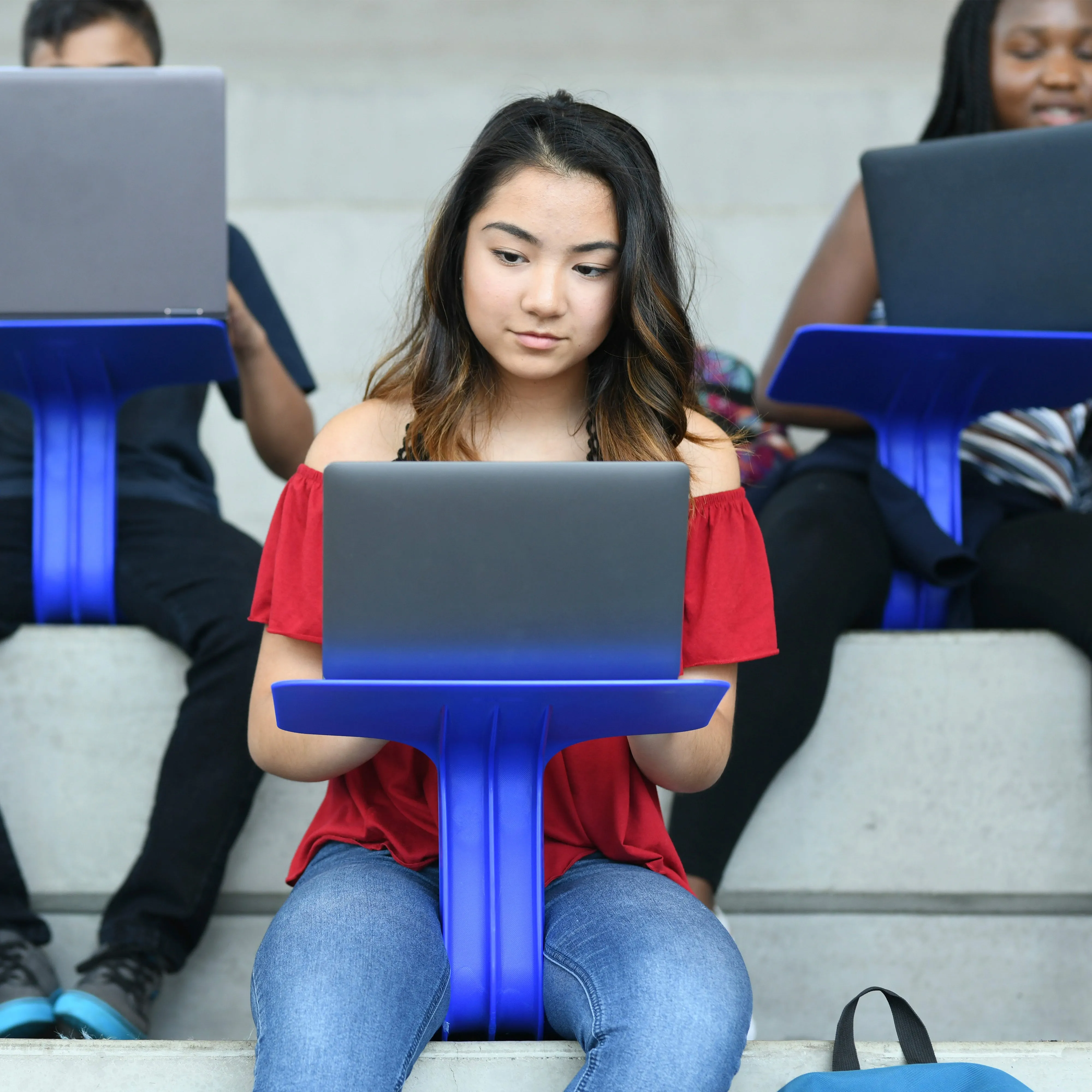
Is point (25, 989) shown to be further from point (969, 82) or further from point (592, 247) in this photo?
point (969, 82)

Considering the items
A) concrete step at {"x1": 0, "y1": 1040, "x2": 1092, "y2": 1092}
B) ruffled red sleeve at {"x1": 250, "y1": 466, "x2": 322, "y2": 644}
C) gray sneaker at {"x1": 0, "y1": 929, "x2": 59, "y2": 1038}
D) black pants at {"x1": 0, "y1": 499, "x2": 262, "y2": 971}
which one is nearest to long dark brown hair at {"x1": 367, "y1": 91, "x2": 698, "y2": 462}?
ruffled red sleeve at {"x1": 250, "y1": 466, "x2": 322, "y2": 644}

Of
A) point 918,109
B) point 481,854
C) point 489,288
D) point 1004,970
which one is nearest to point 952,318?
point 489,288

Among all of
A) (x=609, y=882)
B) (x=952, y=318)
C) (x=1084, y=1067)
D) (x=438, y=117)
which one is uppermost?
(x=438, y=117)

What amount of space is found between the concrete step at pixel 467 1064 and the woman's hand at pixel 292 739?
0.20 meters

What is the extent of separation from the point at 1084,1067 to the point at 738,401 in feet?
4.13

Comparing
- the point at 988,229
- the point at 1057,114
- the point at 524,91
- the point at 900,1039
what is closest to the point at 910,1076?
the point at 900,1039

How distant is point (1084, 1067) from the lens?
0.97 meters

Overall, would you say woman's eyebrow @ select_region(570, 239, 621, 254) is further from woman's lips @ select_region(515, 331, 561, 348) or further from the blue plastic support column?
the blue plastic support column

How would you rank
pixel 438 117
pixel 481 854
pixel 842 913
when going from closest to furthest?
pixel 481 854 < pixel 842 913 < pixel 438 117

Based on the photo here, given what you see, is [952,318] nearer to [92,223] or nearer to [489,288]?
[489,288]

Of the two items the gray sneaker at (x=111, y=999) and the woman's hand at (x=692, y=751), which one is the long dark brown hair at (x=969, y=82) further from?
the gray sneaker at (x=111, y=999)

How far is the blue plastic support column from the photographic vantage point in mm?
848

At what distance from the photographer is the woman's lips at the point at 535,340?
104 cm

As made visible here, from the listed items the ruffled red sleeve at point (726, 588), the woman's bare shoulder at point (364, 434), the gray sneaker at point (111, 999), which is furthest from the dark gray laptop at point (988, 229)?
the gray sneaker at point (111, 999)
